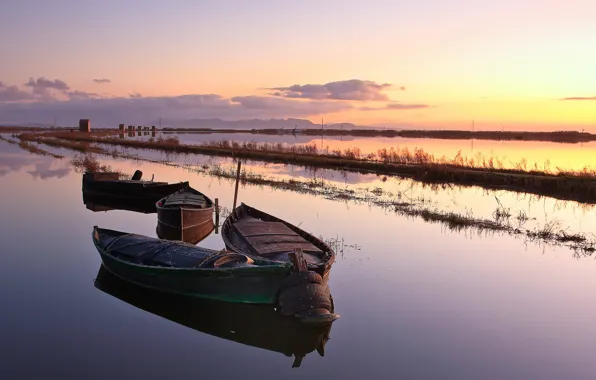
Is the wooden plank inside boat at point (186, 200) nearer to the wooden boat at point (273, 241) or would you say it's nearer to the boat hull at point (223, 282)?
the wooden boat at point (273, 241)

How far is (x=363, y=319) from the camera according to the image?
1120 centimetres

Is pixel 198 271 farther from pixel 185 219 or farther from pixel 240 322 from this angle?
pixel 185 219

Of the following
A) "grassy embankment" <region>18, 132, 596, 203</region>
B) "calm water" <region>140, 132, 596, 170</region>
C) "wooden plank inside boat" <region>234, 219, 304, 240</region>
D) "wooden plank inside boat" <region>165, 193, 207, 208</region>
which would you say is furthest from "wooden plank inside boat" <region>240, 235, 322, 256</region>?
"calm water" <region>140, 132, 596, 170</region>

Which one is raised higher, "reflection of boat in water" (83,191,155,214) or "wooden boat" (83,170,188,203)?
"wooden boat" (83,170,188,203)

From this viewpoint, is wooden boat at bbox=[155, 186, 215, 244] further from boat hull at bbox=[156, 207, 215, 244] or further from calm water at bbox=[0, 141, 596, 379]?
calm water at bbox=[0, 141, 596, 379]

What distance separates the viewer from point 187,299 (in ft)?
38.7

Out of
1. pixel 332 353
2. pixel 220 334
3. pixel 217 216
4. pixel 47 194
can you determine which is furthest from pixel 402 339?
pixel 47 194

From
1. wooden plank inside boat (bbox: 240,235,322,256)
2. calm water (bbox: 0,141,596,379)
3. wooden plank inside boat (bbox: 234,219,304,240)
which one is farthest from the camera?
wooden plank inside boat (bbox: 234,219,304,240)

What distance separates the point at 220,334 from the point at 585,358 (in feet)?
22.9

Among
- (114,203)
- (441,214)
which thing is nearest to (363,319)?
(441,214)

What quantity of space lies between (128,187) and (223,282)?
1609 centimetres

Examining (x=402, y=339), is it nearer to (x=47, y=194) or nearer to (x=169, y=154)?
(x=47, y=194)

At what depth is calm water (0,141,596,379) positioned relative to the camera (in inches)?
361

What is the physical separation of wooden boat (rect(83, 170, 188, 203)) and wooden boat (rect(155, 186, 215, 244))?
3.43 metres
